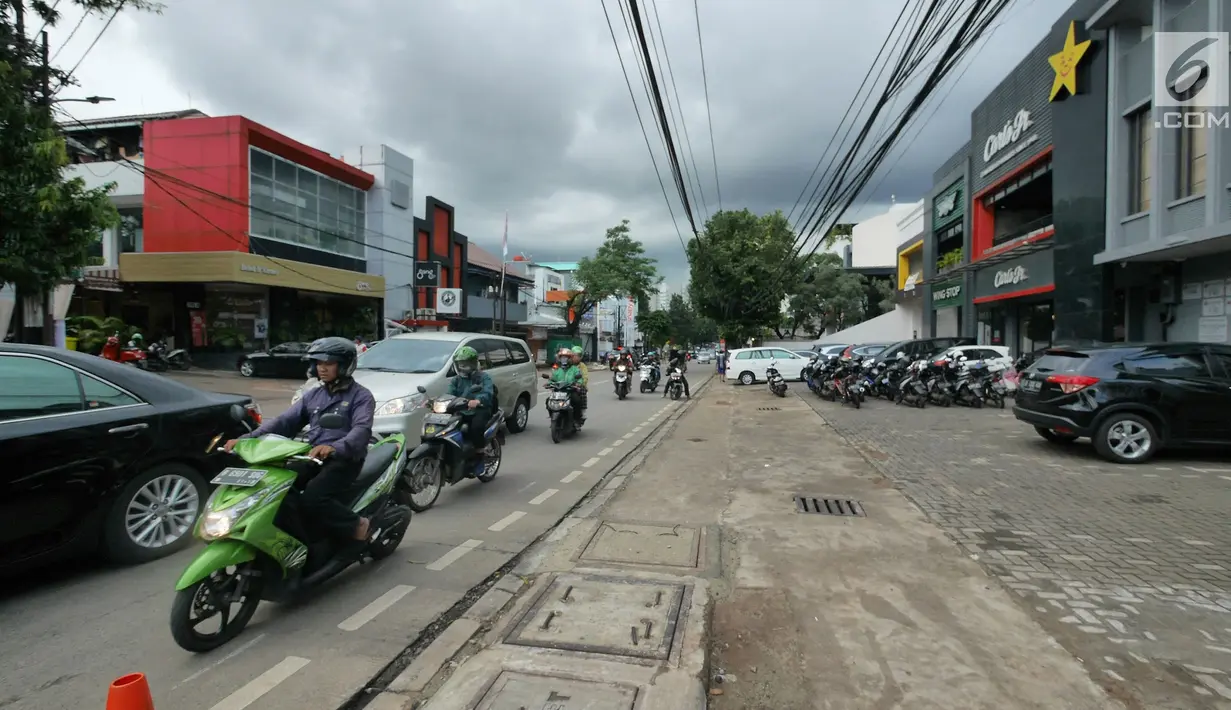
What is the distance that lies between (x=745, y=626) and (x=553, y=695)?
1271mm

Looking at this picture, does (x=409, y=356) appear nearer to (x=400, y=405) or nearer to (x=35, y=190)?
(x=400, y=405)

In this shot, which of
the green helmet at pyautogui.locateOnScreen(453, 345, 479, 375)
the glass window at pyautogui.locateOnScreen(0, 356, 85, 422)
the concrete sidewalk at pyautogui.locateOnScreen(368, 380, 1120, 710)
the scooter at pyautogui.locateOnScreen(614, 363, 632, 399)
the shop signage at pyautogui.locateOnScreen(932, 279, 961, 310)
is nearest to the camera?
the concrete sidewalk at pyautogui.locateOnScreen(368, 380, 1120, 710)

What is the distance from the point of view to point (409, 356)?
9.08 metres

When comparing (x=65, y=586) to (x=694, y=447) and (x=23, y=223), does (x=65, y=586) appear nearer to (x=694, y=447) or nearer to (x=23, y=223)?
(x=694, y=447)

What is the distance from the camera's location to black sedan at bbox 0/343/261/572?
12.5 ft

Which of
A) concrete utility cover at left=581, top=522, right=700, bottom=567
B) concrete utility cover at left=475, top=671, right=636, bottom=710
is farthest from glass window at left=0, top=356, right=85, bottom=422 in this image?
concrete utility cover at left=581, top=522, right=700, bottom=567

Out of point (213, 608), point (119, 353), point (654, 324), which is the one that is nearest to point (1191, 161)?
point (213, 608)

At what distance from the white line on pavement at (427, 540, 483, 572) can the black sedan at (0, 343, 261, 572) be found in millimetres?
1849

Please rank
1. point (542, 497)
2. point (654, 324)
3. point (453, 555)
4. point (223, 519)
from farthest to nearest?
1. point (654, 324)
2. point (542, 497)
3. point (453, 555)
4. point (223, 519)

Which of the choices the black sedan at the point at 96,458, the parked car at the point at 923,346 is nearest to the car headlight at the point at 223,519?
the black sedan at the point at 96,458

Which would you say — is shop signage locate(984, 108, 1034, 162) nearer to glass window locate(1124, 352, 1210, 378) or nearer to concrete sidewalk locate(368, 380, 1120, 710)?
glass window locate(1124, 352, 1210, 378)

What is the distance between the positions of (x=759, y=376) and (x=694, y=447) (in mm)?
17497

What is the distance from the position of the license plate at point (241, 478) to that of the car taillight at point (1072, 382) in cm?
915

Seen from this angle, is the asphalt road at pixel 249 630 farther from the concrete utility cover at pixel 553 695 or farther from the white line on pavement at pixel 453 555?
the concrete utility cover at pixel 553 695
